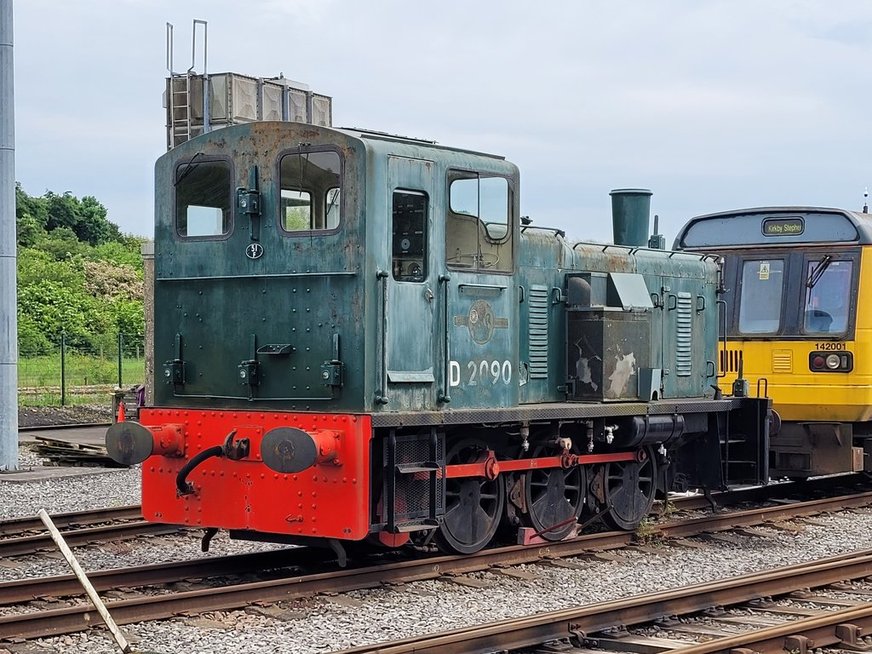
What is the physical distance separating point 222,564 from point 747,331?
24.3 feet

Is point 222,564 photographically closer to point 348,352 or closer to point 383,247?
point 348,352

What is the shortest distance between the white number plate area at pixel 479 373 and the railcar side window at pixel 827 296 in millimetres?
5433

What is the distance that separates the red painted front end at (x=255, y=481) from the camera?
8.12 metres

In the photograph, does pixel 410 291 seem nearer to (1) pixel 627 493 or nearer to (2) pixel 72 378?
(1) pixel 627 493

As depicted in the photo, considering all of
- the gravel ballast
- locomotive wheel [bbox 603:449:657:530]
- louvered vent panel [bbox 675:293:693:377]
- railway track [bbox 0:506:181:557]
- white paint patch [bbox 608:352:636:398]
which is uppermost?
louvered vent panel [bbox 675:293:693:377]

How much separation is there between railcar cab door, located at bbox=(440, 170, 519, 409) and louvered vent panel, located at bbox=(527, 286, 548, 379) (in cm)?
60

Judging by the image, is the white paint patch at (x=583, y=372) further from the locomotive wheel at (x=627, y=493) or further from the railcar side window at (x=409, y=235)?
the railcar side window at (x=409, y=235)

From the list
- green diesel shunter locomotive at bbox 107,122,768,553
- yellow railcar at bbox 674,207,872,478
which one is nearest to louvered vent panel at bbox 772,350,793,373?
yellow railcar at bbox 674,207,872,478

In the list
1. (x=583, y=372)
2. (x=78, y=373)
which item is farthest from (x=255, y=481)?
(x=78, y=373)

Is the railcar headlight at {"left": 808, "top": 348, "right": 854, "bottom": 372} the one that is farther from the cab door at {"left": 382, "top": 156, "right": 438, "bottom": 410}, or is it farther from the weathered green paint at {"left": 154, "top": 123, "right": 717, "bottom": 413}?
the cab door at {"left": 382, "top": 156, "right": 438, "bottom": 410}

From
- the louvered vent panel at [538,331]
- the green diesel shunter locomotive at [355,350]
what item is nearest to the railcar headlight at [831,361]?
the green diesel shunter locomotive at [355,350]

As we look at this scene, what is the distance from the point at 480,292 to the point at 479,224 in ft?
1.69

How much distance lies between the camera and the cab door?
846 cm

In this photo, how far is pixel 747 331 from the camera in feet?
45.9
